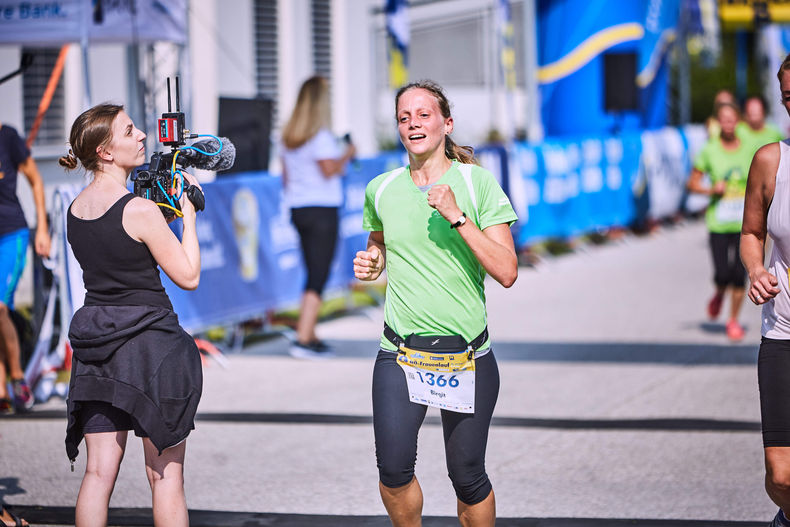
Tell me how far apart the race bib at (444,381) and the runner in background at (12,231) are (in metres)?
3.86

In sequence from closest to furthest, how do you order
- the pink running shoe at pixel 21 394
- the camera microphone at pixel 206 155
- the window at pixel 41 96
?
the camera microphone at pixel 206 155
the pink running shoe at pixel 21 394
the window at pixel 41 96

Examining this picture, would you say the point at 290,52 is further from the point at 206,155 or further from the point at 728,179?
the point at 206,155

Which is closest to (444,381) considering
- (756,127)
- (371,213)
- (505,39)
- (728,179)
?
(371,213)

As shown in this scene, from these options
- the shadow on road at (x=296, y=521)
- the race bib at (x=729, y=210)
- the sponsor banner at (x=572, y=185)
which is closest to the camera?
the shadow on road at (x=296, y=521)

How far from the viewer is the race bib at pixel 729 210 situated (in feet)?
31.2

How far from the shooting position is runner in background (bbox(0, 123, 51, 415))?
6949 millimetres

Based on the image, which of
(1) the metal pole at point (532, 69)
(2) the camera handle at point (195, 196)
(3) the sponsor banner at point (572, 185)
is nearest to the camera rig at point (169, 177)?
(2) the camera handle at point (195, 196)

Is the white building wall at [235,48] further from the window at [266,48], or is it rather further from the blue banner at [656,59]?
the blue banner at [656,59]

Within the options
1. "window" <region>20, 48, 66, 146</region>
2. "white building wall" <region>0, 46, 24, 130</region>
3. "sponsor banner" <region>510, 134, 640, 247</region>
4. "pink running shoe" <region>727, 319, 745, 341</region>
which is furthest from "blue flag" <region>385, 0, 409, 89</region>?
"pink running shoe" <region>727, 319, 745, 341</region>

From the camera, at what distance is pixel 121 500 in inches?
217

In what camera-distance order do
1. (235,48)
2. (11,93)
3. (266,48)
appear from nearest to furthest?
(11,93) → (235,48) → (266,48)

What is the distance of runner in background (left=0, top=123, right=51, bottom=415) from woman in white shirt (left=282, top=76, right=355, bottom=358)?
2501 mm

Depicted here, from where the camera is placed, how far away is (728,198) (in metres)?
9.57

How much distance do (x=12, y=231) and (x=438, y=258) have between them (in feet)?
12.7
